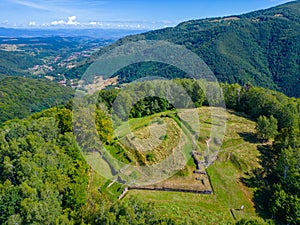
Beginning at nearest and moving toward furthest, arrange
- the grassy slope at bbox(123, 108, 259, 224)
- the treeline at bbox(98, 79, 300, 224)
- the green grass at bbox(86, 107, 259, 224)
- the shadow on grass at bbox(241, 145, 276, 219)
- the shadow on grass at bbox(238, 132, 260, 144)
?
1. the grassy slope at bbox(123, 108, 259, 224)
2. the green grass at bbox(86, 107, 259, 224)
3. the treeline at bbox(98, 79, 300, 224)
4. the shadow on grass at bbox(241, 145, 276, 219)
5. the shadow on grass at bbox(238, 132, 260, 144)

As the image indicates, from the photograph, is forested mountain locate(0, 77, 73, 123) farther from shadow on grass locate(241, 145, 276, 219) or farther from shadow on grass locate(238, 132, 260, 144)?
shadow on grass locate(241, 145, 276, 219)

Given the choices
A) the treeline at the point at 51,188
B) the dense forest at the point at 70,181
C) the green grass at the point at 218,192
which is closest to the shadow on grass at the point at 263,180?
the dense forest at the point at 70,181

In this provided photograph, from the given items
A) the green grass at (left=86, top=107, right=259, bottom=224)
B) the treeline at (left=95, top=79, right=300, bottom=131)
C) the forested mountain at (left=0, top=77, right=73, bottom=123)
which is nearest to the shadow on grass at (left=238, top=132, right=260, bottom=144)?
the green grass at (left=86, top=107, right=259, bottom=224)

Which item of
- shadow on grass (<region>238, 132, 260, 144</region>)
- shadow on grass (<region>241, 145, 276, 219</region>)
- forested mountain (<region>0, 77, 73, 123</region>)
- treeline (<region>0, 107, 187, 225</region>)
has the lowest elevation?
forested mountain (<region>0, 77, 73, 123</region>)

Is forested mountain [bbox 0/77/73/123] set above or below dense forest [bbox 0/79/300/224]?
below

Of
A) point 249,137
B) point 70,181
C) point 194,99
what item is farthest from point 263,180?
point 194,99

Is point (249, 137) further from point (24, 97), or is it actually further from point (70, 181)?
point (24, 97)

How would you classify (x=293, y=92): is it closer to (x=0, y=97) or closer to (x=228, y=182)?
(x=228, y=182)
